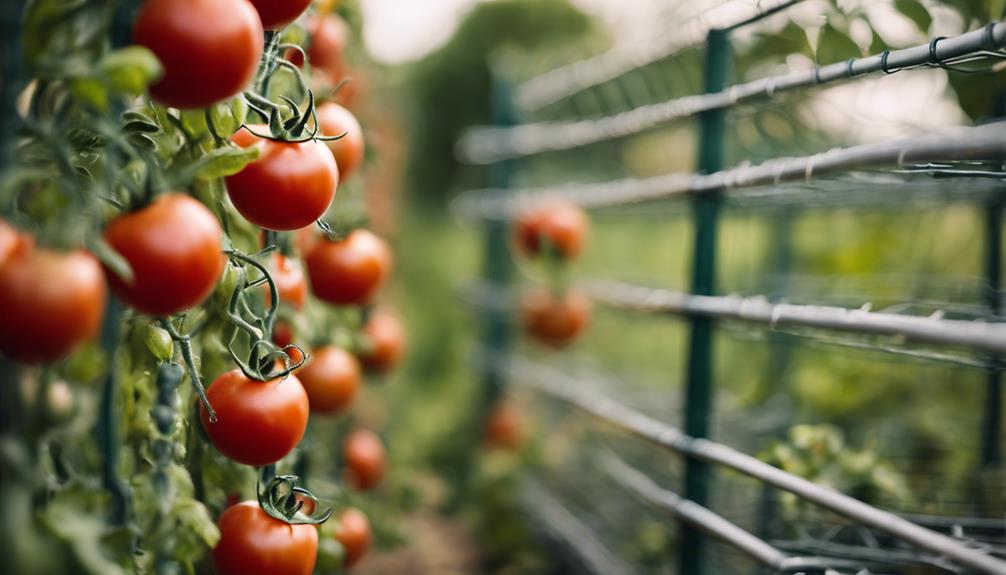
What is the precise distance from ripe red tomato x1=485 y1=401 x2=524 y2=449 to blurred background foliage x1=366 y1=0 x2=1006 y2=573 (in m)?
0.09

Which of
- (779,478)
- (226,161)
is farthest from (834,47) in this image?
(226,161)

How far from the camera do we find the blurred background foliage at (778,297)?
1547 millimetres

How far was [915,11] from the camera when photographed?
133 centimetres

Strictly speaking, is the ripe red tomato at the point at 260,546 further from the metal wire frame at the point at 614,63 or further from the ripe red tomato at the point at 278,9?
the metal wire frame at the point at 614,63

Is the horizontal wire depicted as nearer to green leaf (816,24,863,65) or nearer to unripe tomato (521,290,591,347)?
unripe tomato (521,290,591,347)

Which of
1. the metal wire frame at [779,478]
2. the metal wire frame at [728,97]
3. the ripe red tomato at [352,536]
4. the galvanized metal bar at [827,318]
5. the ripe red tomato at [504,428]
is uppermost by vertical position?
the metal wire frame at [728,97]

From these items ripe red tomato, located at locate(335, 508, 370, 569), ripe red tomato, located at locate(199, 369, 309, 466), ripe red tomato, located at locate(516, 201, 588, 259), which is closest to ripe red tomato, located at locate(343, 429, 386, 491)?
ripe red tomato, located at locate(335, 508, 370, 569)

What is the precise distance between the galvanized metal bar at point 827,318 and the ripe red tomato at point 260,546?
0.76 meters

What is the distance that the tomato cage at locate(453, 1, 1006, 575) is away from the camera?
1.24 meters

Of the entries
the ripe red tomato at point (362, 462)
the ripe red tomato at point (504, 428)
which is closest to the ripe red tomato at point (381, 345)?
the ripe red tomato at point (362, 462)

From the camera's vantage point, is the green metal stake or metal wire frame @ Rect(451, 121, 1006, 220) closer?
metal wire frame @ Rect(451, 121, 1006, 220)

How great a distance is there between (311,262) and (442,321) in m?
2.88

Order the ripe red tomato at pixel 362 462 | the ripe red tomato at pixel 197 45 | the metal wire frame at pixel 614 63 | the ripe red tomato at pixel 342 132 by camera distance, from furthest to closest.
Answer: the ripe red tomato at pixel 362 462 → the metal wire frame at pixel 614 63 → the ripe red tomato at pixel 342 132 → the ripe red tomato at pixel 197 45

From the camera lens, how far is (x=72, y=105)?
2.23 feet
